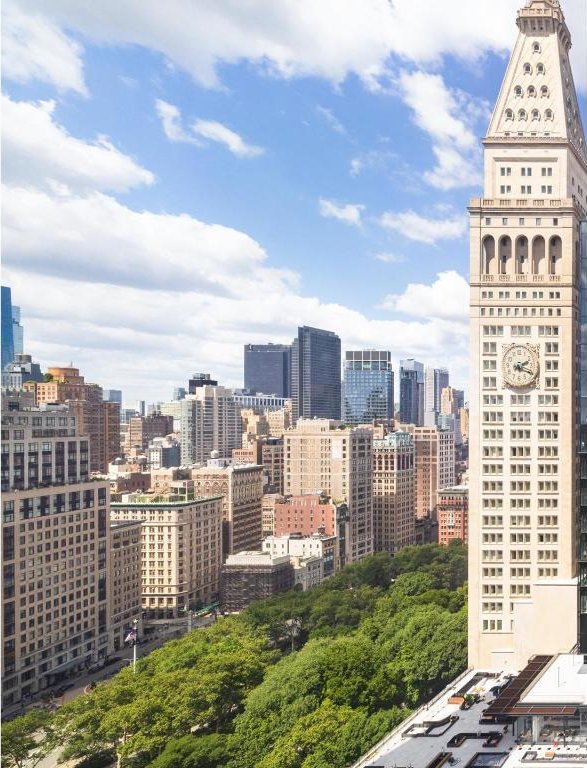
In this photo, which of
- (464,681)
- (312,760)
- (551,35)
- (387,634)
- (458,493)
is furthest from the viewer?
(458,493)

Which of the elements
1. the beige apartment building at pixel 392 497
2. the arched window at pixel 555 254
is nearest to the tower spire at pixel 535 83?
the arched window at pixel 555 254

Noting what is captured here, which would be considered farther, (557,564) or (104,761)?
(557,564)

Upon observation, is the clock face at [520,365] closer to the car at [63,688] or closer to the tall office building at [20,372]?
the car at [63,688]

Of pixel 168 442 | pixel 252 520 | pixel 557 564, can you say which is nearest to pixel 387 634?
pixel 557 564

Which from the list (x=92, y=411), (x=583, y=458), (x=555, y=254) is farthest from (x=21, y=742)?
(x=92, y=411)

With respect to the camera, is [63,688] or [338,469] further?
[338,469]

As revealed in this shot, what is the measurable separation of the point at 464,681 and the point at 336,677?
668 cm

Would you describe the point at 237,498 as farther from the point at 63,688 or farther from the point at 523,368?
the point at 523,368

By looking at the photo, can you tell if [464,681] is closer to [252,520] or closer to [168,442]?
[252,520]

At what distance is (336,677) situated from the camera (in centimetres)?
3550

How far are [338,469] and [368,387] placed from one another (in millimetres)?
96940

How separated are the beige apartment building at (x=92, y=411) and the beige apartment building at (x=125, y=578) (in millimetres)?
42451

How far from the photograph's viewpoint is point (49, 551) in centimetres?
5719

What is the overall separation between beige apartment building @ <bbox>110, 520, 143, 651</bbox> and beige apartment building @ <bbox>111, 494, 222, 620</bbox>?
5.76 meters
